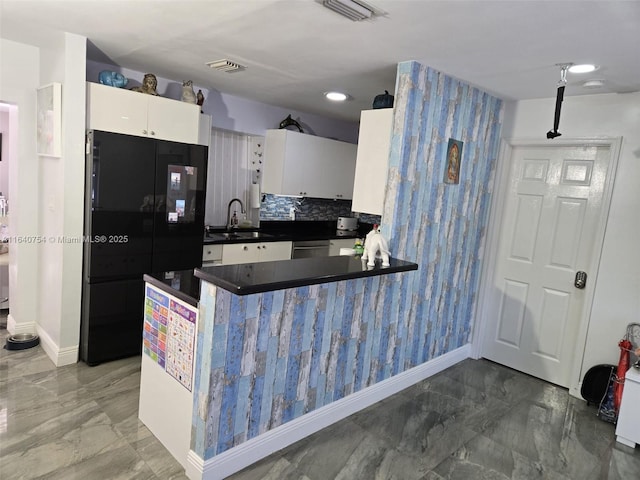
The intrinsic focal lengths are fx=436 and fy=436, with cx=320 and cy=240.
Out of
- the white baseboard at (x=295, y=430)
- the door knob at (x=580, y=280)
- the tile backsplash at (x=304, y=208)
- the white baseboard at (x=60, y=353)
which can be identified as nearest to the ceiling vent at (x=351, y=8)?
the white baseboard at (x=295, y=430)

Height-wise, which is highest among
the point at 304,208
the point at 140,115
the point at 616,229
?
the point at 140,115

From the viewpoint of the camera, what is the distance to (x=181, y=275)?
2582 mm

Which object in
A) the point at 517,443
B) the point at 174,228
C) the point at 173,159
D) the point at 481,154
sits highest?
the point at 481,154

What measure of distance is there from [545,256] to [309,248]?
236 centimetres

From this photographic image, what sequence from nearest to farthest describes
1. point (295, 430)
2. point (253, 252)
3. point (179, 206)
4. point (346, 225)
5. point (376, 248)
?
point (295, 430) < point (376, 248) < point (179, 206) < point (253, 252) < point (346, 225)

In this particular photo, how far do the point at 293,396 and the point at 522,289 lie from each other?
2390mm

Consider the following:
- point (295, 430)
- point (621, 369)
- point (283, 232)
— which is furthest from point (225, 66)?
point (621, 369)

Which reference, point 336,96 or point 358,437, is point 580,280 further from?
point 336,96

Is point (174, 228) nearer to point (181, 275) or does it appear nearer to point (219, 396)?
point (181, 275)

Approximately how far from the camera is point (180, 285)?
2367mm

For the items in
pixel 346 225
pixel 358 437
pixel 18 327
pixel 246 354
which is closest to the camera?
pixel 246 354

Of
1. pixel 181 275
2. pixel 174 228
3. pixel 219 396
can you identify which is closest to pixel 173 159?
pixel 174 228

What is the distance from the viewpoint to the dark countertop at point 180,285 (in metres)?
2.18

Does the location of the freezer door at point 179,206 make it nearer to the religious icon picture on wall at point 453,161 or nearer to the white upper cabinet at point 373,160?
the white upper cabinet at point 373,160
